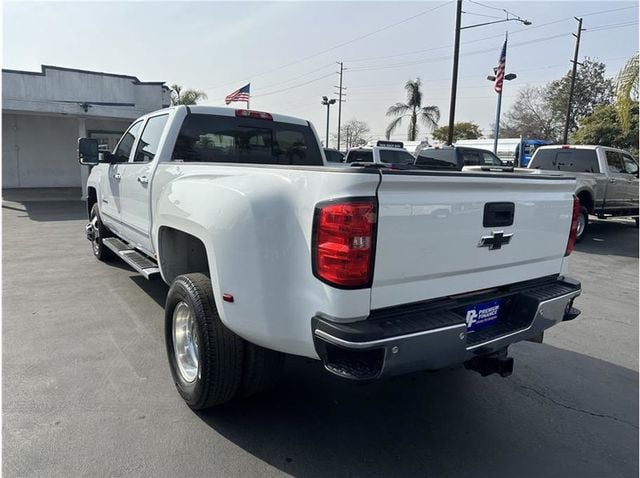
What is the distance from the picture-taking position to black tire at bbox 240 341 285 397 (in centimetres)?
286

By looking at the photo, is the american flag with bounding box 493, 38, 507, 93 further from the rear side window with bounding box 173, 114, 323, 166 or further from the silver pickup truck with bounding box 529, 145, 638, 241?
the rear side window with bounding box 173, 114, 323, 166

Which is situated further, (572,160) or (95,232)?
(572,160)

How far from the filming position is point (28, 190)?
1897 cm

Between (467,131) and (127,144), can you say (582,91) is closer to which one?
(467,131)

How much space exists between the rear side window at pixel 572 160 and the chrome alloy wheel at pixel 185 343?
11.0 metres

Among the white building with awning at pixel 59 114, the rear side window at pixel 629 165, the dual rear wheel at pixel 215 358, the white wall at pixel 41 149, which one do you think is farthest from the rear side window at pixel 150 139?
the white wall at pixel 41 149

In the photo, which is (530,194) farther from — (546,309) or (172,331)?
(172,331)

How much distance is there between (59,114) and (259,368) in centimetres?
1714

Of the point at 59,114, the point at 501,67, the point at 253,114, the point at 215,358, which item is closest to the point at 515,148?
the point at 501,67

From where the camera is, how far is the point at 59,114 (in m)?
16.6

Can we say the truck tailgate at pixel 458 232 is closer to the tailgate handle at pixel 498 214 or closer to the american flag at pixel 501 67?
the tailgate handle at pixel 498 214

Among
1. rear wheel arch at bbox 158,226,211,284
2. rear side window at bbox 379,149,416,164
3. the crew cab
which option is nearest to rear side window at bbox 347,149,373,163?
the crew cab

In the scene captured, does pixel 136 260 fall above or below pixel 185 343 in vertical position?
above

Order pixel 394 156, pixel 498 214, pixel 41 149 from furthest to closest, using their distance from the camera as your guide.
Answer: pixel 41 149 < pixel 394 156 < pixel 498 214
